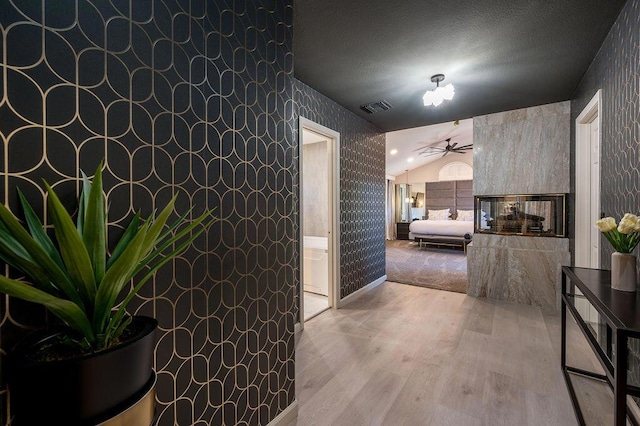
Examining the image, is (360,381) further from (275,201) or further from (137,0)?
(137,0)

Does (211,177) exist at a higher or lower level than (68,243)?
higher

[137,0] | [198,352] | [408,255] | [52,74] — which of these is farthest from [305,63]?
[408,255]

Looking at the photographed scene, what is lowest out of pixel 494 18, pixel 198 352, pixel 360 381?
pixel 360 381

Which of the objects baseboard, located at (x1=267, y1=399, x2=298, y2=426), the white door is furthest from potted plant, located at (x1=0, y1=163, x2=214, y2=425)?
the white door

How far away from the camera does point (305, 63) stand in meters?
2.51

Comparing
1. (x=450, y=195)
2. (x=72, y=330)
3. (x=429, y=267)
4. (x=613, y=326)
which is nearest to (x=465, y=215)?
→ (x=450, y=195)

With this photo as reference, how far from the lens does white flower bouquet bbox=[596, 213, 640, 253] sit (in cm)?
140

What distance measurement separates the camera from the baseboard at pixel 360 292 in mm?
3526

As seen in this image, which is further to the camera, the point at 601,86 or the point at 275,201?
the point at 601,86

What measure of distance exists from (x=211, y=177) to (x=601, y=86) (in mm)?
2973

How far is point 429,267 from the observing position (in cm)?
571

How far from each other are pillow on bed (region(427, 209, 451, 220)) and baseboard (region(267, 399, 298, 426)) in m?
8.97

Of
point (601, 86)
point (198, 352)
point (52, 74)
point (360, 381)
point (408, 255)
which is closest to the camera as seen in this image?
point (52, 74)

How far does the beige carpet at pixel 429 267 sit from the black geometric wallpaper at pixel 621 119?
7.72ft
